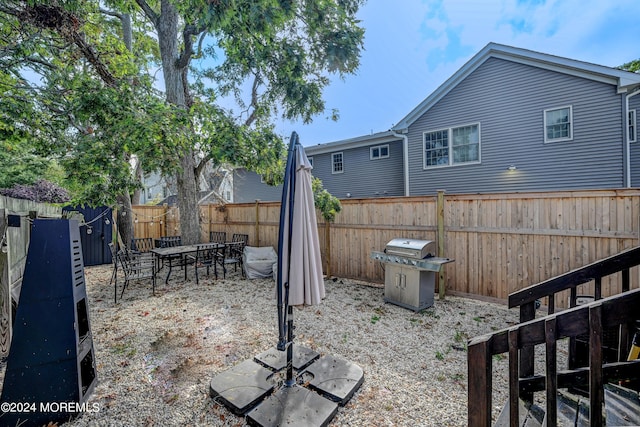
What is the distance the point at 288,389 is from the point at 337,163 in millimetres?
11143

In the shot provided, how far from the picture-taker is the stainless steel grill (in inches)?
179

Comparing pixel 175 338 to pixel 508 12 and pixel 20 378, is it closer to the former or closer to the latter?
pixel 20 378

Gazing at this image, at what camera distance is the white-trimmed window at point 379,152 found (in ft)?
37.3

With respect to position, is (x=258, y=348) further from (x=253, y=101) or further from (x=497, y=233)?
(x=253, y=101)

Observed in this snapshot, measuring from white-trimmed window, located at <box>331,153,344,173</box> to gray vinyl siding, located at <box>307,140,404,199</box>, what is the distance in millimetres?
124

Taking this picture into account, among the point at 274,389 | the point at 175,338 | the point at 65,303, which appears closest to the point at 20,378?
the point at 65,303

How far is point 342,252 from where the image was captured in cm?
656

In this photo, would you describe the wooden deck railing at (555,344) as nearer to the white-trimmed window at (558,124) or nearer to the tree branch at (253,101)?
the white-trimmed window at (558,124)

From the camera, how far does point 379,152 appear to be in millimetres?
11562

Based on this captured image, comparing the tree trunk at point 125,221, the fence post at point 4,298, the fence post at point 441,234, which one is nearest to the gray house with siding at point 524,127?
the fence post at point 441,234

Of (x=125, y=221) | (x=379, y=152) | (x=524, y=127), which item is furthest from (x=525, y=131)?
(x=125, y=221)

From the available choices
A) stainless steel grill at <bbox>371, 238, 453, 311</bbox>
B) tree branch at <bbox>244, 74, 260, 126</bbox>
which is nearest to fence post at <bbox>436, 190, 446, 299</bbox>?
stainless steel grill at <bbox>371, 238, 453, 311</bbox>

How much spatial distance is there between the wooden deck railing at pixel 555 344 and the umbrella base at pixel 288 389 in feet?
4.13

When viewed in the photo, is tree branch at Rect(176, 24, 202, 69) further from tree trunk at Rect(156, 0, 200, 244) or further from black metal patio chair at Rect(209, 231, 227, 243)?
black metal patio chair at Rect(209, 231, 227, 243)
